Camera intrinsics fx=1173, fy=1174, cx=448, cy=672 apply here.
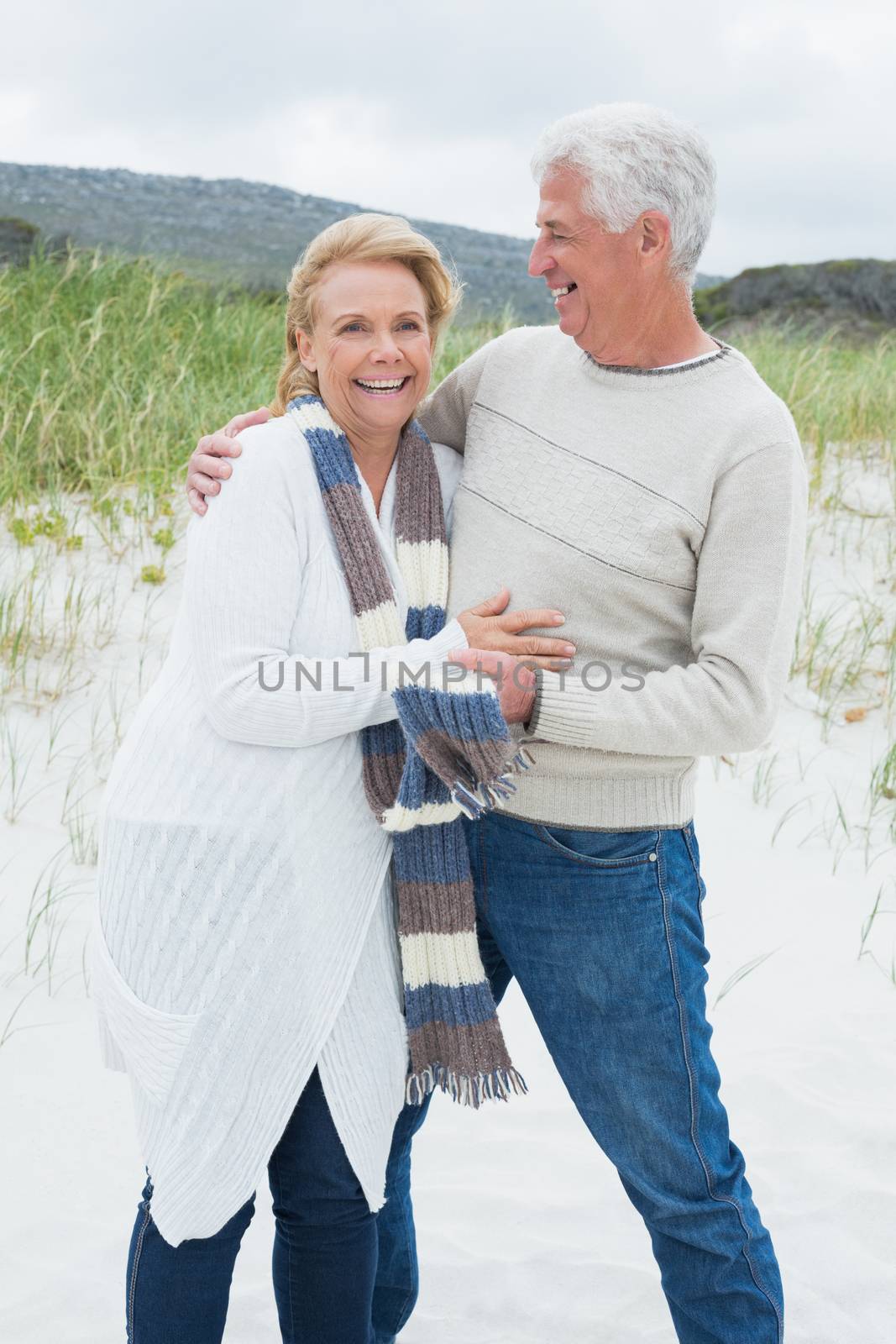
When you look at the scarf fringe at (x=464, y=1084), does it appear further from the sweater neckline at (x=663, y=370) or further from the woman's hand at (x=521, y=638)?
the sweater neckline at (x=663, y=370)

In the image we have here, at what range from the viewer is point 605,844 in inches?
76.1

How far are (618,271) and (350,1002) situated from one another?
1253 millimetres

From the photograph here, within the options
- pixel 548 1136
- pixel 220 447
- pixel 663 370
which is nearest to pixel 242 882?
pixel 220 447

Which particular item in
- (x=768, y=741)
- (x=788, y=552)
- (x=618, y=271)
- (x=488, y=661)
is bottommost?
(x=768, y=741)

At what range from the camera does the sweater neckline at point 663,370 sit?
75.8 inches

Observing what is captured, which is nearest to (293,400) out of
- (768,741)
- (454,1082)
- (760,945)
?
(454,1082)

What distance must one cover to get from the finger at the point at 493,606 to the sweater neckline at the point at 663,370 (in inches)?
16.4

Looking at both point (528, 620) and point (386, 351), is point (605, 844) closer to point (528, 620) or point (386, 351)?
point (528, 620)

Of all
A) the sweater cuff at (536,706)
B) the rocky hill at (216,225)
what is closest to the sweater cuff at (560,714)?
the sweater cuff at (536,706)

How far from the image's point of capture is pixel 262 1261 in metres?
2.58

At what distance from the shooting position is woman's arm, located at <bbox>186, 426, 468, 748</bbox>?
1.72m

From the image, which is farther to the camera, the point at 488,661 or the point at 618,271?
the point at 618,271

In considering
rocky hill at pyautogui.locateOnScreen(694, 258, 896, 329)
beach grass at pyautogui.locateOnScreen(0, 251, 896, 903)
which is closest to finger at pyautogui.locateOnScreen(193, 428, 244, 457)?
A: beach grass at pyautogui.locateOnScreen(0, 251, 896, 903)

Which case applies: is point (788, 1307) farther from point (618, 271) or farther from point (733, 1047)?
point (618, 271)
